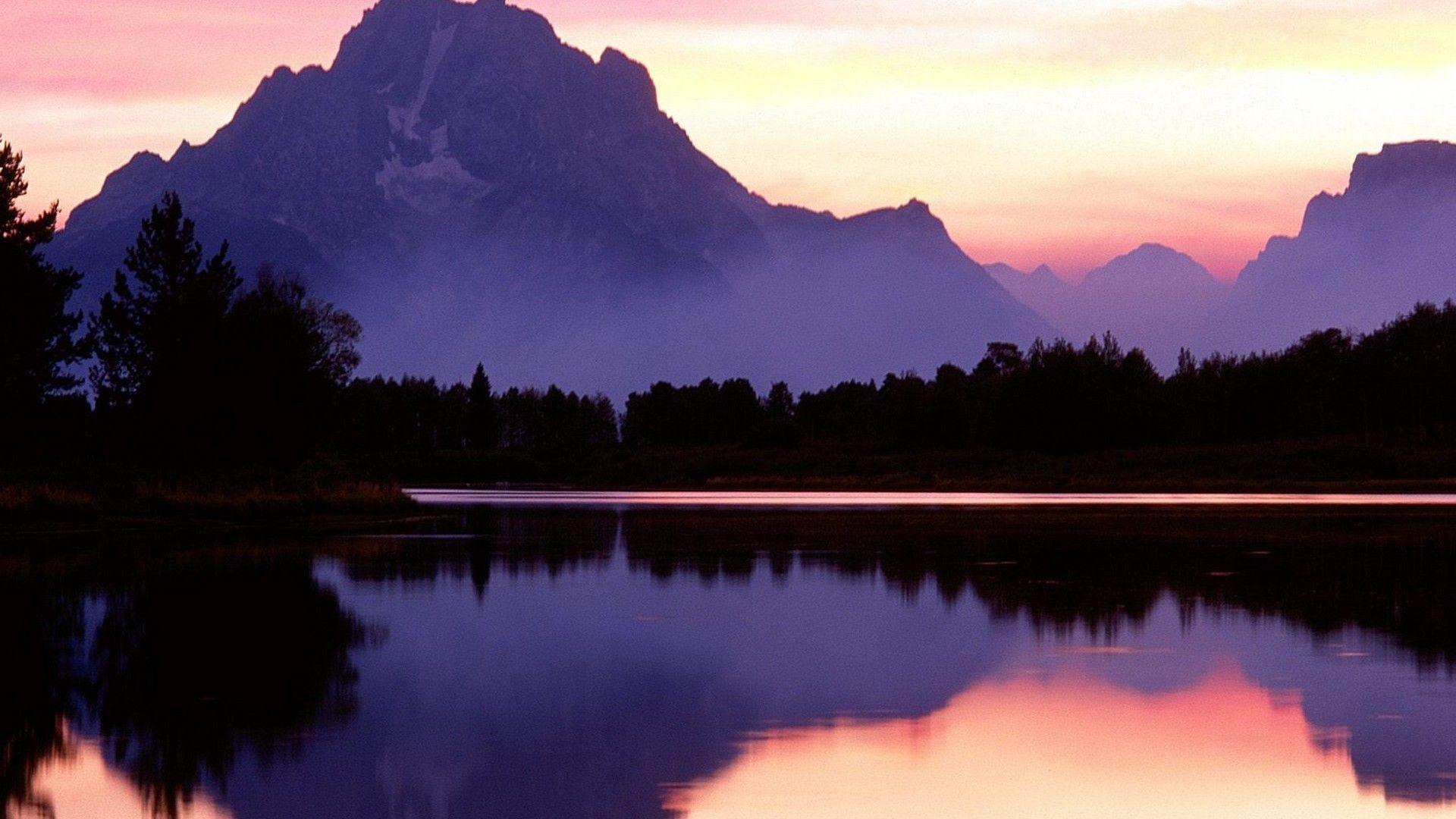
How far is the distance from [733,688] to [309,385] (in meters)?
60.1

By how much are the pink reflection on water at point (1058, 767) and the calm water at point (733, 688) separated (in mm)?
49

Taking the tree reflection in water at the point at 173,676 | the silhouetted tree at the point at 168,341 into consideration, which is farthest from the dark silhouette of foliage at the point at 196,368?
the tree reflection in water at the point at 173,676

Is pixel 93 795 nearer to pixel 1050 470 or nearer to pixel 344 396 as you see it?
pixel 344 396

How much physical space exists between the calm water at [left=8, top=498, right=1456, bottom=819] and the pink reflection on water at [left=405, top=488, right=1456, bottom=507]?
44.8 m

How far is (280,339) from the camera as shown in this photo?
239 feet

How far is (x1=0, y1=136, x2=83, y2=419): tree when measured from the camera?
63.4 meters

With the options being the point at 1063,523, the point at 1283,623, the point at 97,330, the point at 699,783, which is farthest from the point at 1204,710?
the point at 97,330

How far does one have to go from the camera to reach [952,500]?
93.7 m

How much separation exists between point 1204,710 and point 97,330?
7741cm

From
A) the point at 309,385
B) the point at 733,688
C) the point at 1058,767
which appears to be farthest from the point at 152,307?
the point at 1058,767

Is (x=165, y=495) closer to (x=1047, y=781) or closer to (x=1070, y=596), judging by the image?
(x=1070, y=596)

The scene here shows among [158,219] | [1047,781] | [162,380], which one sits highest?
[158,219]

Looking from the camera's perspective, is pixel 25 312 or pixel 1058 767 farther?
pixel 25 312

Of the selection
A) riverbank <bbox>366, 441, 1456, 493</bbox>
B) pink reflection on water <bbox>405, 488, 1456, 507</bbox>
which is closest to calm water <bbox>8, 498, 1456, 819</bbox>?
pink reflection on water <bbox>405, 488, 1456, 507</bbox>
